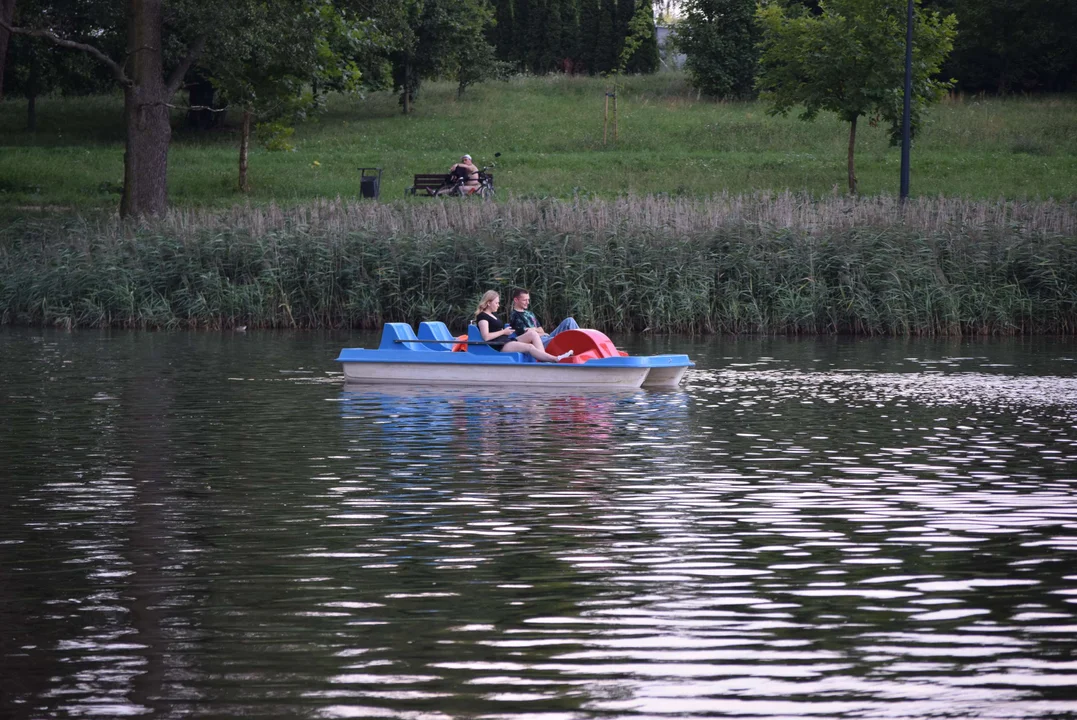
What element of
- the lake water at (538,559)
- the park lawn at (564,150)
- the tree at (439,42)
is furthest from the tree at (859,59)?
the lake water at (538,559)

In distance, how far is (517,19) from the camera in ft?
267

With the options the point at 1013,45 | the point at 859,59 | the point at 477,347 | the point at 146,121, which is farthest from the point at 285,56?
the point at 1013,45

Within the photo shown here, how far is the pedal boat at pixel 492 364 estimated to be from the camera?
56.2 ft

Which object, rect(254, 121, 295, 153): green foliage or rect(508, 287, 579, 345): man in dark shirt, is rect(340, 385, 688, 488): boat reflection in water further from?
rect(254, 121, 295, 153): green foliage

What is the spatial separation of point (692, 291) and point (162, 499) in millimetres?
15957

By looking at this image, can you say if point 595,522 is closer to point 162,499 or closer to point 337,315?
point 162,499

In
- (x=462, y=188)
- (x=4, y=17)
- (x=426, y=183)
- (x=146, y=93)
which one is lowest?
(x=462, y=188)

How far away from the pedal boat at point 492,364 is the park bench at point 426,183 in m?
20.7

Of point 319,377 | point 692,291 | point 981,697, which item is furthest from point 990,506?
point 692,291

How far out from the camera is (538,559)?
8008mm

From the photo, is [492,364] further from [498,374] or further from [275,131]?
[275,131]

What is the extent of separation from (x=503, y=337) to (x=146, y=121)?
15975mm

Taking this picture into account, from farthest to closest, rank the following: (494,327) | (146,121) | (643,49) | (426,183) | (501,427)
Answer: (643,49) < (426,183) < (146,121) < (494,327) < (501,427)

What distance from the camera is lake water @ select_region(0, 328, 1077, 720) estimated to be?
577 centimetres
